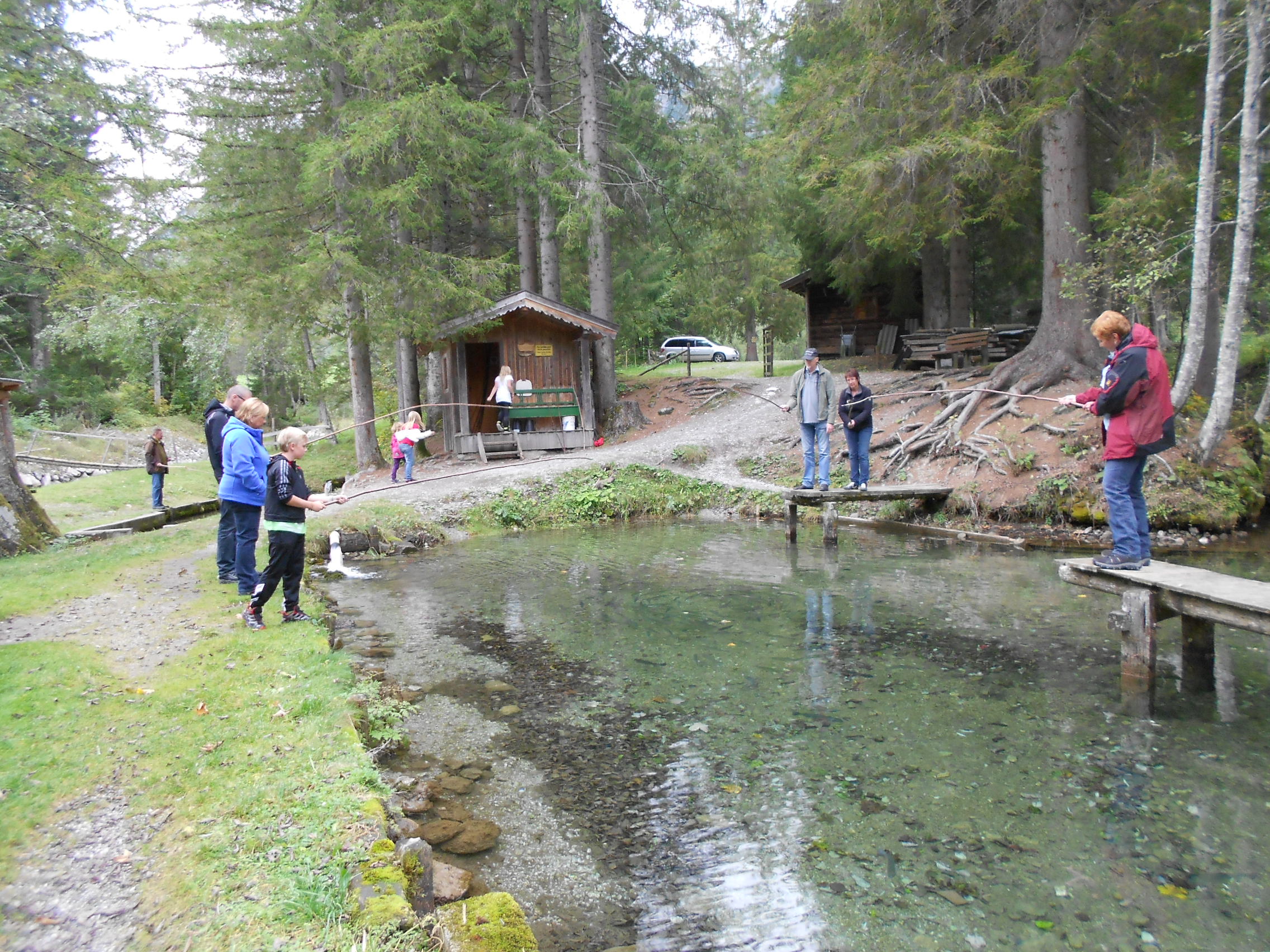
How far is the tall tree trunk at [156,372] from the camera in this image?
3522 cm

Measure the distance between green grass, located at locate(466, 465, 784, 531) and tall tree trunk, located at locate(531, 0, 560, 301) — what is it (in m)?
7.72

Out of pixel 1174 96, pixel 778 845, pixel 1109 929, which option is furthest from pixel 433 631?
pixel 1174 96

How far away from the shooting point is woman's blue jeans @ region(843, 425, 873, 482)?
11.8m

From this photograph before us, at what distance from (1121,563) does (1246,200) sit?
8.12 meters

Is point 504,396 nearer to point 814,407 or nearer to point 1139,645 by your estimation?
point 814,407

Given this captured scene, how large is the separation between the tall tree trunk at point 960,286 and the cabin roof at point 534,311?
30.9 ft

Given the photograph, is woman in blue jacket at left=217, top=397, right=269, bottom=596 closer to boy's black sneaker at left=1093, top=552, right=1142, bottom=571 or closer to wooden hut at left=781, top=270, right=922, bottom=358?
boy's black sneaker at left=1093, top=552, right=1142, bottom=571

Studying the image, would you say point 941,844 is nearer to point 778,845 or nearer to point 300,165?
point 778,845

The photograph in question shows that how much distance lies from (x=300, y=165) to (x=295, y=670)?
51.3 feet

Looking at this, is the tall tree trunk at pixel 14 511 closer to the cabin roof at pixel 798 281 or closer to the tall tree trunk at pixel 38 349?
the cabin roof at pixel 798 281

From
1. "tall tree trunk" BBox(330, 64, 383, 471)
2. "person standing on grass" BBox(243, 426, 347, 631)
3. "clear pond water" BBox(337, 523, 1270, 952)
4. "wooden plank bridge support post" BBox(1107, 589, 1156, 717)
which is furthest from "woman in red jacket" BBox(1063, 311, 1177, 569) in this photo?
"tall tree trunk" BBox(330, 64, 383, 471)

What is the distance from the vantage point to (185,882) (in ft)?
10.1

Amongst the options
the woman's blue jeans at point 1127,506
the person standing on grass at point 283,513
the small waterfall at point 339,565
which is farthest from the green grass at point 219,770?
the woman's blue jeans at point 1127,506

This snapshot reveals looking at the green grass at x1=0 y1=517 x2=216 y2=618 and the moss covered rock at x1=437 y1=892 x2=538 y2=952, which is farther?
the green grass at x1=0 y1=517 x2=216 y2=618
